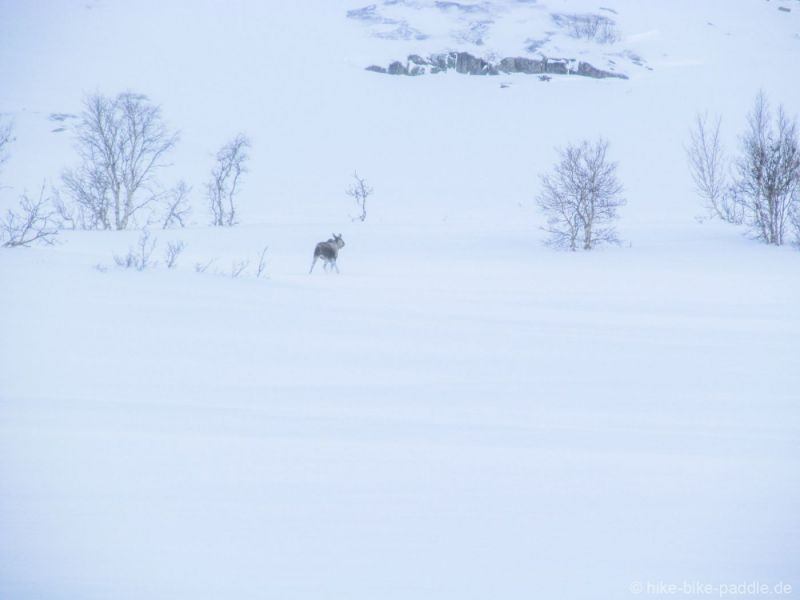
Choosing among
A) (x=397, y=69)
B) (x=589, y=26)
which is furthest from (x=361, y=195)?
(x=589, y=26)

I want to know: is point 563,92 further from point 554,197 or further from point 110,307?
point 110,307

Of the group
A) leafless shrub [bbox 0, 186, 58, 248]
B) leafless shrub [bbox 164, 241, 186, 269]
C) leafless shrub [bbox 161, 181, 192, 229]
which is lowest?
leafless shrub [bbox 164, 241, 186, 269]

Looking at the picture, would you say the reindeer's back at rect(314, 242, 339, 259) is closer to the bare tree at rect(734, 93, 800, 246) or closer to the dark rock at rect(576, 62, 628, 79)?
the bare tree at rect(734, 93, 800, 246)

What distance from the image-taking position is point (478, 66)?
3155 inches

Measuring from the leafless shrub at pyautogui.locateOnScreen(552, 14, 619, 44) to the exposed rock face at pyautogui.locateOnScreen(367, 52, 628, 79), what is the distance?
36.1 feet

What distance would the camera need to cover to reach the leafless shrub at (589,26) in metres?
86.6

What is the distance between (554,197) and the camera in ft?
85.0

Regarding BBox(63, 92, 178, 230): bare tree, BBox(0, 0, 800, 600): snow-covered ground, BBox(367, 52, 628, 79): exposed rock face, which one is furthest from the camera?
BBox(367, 52, 628, 79): exposed rock face

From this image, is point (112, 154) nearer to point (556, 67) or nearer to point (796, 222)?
point (796, 222)

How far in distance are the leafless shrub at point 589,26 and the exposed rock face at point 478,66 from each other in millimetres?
11010

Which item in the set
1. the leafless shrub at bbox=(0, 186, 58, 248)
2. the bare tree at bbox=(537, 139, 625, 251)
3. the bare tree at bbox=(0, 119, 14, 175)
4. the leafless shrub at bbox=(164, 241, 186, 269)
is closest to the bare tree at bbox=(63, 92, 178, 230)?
the leafless shrub at bbox=(0, 186, 58, 248)

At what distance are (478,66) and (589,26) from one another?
23335 mm

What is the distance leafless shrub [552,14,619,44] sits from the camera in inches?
3410

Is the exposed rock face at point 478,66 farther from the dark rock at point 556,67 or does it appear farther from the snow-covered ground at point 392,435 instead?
the snow-covered ground at point 392,435
